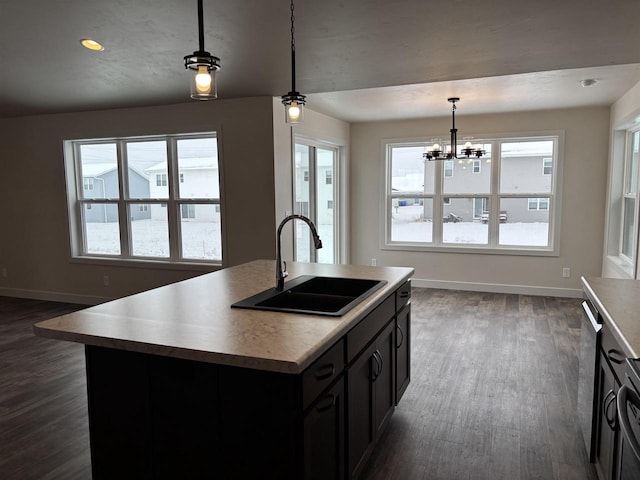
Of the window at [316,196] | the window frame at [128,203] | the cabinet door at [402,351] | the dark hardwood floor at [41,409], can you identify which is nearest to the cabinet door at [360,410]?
the cabinet door at [402,351]

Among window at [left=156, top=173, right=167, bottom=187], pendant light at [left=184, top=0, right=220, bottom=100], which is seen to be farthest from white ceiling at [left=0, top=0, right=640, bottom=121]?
pendant light at [left=184, top=0, right=220, bottom=100]

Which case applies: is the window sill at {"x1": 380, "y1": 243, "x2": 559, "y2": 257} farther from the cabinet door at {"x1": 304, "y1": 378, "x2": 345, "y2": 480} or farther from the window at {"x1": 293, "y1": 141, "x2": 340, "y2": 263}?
the cabinet door at {"x1": 304, "y1": 378, "x2": 345, "y2": 480}

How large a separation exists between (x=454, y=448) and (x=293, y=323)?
140cm

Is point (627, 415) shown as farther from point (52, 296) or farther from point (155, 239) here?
point (52, 296)

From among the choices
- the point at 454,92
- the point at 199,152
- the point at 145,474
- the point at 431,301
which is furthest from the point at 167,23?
the point at 431,301

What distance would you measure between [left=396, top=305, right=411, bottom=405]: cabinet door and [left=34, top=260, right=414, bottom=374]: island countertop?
0.40 meters

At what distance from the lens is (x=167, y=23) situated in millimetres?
3061

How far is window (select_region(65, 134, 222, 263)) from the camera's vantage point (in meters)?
5.34

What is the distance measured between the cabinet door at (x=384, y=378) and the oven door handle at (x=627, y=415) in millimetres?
1059

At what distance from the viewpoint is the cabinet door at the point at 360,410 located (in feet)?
6.45

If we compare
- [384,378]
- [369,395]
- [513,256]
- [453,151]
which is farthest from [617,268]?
[369,395]

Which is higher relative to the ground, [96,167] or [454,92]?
[454,92]

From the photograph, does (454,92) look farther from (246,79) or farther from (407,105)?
(246,79)

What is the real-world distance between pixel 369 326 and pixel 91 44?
3.01 m
